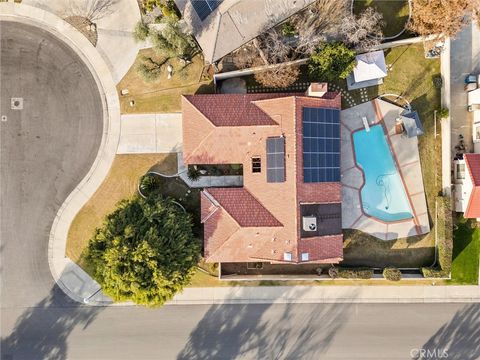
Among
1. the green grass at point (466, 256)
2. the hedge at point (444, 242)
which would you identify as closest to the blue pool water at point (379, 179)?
the hedge at point (444, 242)

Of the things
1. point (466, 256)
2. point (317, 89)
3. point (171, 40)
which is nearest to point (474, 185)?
point (466, 256)

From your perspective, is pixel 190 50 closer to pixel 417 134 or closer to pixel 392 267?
pixel 417 134

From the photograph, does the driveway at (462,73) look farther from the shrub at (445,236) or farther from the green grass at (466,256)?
the green grass at (466,256)

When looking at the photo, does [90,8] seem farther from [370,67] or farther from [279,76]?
[370,67]

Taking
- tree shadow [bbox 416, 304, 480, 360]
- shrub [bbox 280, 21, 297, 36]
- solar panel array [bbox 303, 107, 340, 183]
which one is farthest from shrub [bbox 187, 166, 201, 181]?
tree shadow [bbox 416, 304, 480, 360]

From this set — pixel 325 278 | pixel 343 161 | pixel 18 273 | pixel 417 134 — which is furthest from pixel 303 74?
pixel 18 273

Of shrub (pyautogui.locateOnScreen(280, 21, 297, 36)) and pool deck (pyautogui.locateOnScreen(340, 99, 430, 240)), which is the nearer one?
shrub (pyautogui.locateOnScreen(280, 21, 297, 36))

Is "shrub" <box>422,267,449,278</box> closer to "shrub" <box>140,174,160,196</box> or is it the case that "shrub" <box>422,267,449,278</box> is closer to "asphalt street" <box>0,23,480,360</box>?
"asphalt street" <box>0,23,480,360</box>
